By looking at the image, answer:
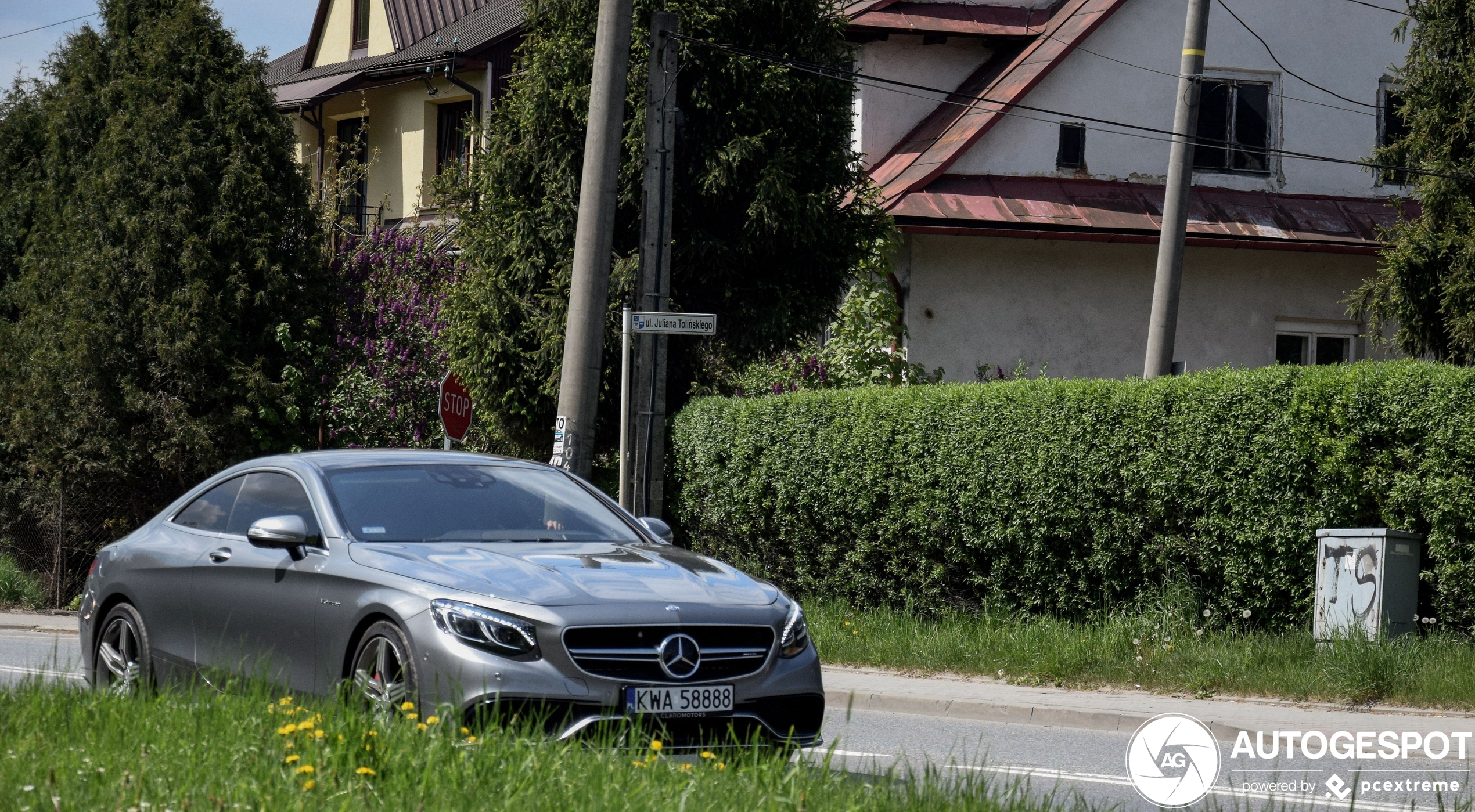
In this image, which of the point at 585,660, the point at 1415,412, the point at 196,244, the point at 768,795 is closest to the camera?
the point at 768,795

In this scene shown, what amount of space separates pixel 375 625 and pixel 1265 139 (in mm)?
21819

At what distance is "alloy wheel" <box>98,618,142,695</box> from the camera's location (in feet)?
25.5

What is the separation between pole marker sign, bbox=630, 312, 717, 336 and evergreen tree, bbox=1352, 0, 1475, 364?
9.41m

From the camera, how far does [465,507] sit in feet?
23.7

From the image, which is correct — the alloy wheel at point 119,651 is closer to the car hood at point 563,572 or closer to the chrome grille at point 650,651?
the car hood at point 563,572

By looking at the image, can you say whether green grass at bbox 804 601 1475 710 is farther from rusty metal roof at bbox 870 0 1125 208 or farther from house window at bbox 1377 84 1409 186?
house window at bbox 1377 84 1409 186

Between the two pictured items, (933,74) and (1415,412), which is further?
(933,74)

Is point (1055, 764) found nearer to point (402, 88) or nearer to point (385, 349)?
point (385, 349)

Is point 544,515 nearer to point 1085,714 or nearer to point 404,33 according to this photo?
point 1085,714

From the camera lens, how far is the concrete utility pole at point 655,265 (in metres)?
15.5

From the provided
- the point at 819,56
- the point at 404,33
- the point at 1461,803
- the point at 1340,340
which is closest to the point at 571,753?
the point at 1461,803

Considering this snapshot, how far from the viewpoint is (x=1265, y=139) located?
24.9m

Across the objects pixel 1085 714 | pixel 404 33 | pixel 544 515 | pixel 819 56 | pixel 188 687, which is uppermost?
pixel 404 33

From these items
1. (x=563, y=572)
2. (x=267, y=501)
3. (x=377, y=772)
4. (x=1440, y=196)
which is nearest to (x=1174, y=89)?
(x=1440, y=196)
